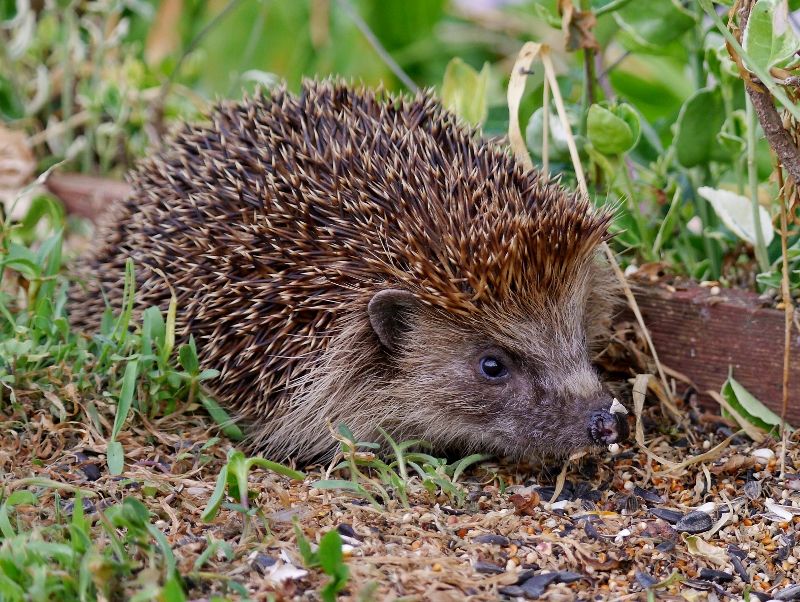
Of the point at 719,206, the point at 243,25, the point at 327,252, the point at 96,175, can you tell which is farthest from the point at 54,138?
the point at 719,206

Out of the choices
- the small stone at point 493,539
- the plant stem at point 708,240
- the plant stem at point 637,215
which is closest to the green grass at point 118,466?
the small stone at point 493,539

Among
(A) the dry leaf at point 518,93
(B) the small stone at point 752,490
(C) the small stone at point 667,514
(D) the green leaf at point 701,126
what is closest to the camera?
(C) the small stone at point 667,514

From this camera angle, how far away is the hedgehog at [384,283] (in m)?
3.71

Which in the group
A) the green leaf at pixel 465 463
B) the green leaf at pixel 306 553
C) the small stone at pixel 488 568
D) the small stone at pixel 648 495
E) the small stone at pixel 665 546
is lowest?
the small stone at pixel 665 546

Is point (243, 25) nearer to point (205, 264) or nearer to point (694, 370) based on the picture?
point (205, 264)

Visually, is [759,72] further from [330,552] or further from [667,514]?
[330,552]

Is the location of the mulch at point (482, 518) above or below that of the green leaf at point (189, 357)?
below

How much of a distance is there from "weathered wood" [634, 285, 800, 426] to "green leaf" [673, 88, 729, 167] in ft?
2.01

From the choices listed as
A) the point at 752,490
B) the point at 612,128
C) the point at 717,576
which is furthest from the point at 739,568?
the point at 612,128

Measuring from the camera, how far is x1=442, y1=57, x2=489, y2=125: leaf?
505 cm

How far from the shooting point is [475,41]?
9.78 meters

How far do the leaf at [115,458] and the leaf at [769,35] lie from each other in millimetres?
2501

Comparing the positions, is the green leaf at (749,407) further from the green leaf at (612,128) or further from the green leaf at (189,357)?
the green leaf at (189,357)

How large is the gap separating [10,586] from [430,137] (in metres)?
2.28
